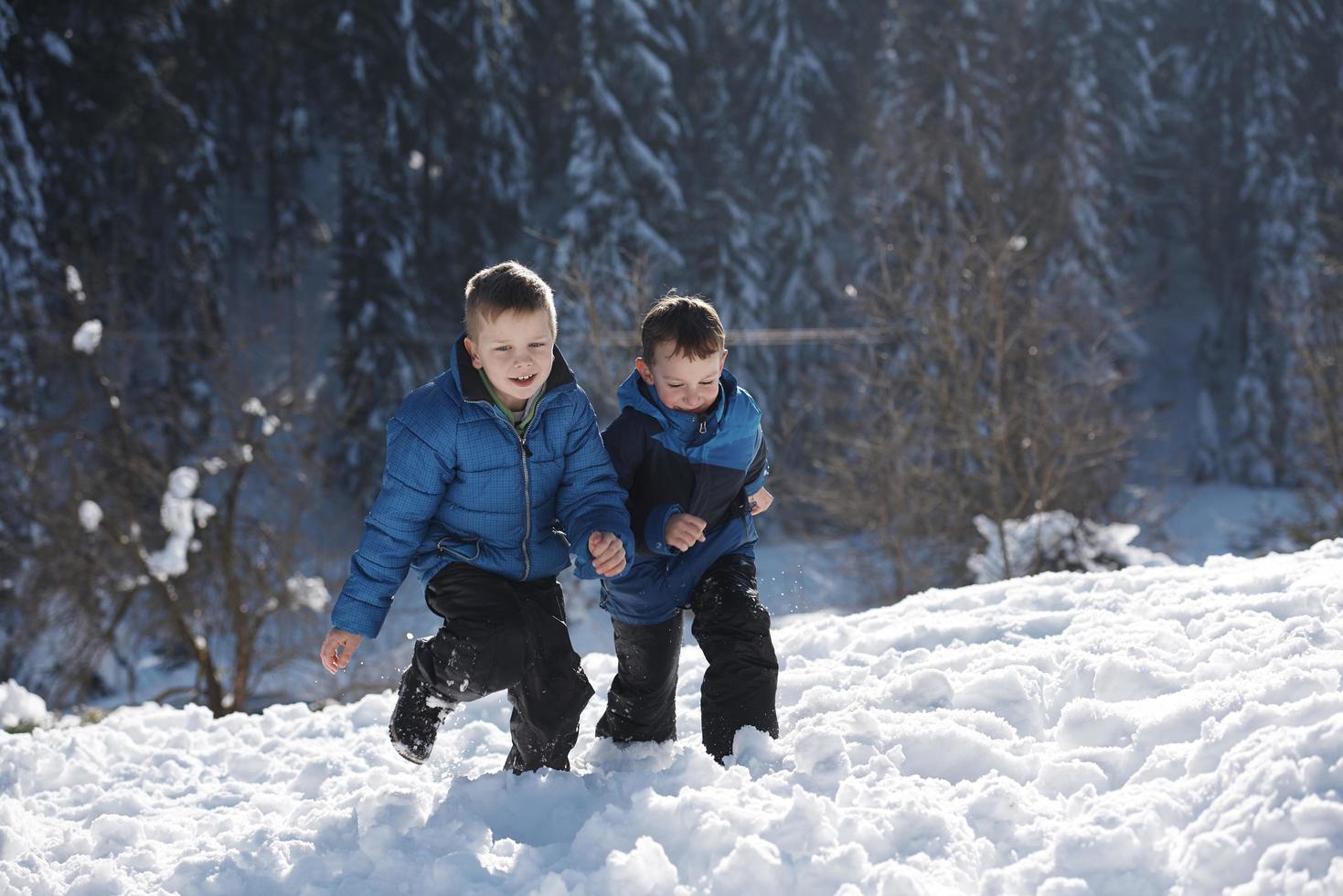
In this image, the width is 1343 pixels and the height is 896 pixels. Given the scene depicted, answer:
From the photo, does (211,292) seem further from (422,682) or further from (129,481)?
(422,682)

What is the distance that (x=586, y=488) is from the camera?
3.35m

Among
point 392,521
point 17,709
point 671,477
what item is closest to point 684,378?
point 671,477

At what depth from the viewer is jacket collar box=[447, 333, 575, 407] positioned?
3.22 meters

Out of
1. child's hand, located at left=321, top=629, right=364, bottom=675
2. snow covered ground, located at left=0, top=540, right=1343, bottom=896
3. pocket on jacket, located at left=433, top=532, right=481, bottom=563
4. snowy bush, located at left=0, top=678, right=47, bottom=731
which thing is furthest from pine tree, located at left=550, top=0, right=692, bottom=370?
child's hand, located at left=321, top=629, right=364, bottom=675

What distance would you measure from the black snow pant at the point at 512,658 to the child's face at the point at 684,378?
69 cm

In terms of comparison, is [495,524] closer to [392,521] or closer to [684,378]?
[392,521]

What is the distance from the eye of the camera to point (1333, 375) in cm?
1927

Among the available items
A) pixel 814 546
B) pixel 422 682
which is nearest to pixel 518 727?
pixel 422 682

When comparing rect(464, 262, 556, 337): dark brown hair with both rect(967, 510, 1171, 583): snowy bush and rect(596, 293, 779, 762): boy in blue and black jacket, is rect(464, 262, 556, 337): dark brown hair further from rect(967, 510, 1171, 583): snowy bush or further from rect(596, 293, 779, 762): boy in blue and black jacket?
rect(967, 510, 1171, 583): snowy bush

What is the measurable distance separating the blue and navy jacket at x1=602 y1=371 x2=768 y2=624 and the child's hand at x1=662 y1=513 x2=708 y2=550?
0.25 ft

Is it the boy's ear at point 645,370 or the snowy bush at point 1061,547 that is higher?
the boy's ear at point 645,370

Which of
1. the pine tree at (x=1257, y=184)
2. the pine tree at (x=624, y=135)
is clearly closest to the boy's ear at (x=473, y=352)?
the pine tree at (x=624, y=135)

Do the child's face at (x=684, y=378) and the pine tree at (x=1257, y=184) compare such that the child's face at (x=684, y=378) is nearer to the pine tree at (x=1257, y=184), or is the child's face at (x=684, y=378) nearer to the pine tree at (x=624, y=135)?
the pine tree at (x=624, y=135)

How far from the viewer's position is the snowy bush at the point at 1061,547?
38.2 feet
